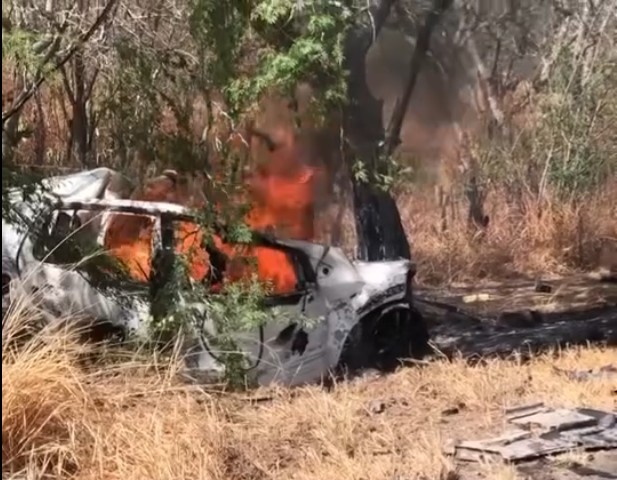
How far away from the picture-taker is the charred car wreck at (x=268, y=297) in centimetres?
862

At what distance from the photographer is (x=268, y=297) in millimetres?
9438

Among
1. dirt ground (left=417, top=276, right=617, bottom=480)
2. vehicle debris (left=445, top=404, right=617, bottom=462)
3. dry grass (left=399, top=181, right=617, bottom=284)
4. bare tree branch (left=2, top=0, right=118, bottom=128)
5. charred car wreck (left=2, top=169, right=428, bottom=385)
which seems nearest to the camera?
→ vehicle debris (left=445, top=404, right=617, bottom=462)

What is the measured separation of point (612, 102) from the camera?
1263 centimetres

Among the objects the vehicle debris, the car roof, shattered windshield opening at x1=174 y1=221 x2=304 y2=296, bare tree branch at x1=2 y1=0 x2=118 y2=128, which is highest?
bare tree branch at x1=2 y1=0 x2=118 y2=128

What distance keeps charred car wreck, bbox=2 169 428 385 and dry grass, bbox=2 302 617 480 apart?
0.52 m

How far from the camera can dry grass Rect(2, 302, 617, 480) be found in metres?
6.73

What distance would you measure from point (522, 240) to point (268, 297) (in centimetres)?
382

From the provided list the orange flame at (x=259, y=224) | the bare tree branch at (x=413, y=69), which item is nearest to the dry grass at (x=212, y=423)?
the orange flame at (x=259, y=224)

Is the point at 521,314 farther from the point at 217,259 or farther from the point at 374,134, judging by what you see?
the point at 217,259

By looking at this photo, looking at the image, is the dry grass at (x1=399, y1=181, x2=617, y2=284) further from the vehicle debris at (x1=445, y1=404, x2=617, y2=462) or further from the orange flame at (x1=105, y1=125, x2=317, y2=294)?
the vehicle debris at (x1=445, y1=404, x2=617, y2=462)

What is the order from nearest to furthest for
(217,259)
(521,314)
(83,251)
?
(83,251)
(217,259)
(521,314)

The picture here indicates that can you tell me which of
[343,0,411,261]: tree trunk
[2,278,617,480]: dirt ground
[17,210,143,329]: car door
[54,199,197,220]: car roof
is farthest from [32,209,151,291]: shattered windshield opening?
[343,0,411,261]: tree trunk

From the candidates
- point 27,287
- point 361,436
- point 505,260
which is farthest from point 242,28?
point 505,260

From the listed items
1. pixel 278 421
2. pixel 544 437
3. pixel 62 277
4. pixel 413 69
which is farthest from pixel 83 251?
pixel 413 69
